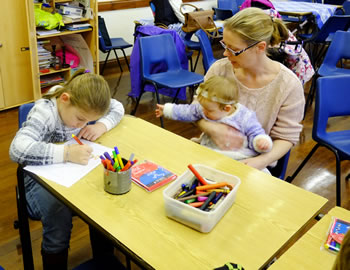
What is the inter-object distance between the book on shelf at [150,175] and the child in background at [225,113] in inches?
15.2

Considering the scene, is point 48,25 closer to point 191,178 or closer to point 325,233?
point 191,178

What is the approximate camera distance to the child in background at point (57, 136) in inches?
50.6

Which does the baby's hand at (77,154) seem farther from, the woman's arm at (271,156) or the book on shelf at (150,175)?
the woman's arm at (271,156)

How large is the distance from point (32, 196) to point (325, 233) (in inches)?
40.5

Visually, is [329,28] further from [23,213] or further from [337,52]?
[23,213]

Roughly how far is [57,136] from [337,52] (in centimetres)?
299

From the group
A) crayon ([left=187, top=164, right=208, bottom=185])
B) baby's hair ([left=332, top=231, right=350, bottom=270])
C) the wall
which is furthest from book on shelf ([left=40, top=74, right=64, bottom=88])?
baby's hair ([left=332, top=231, right=350, bottom=270])

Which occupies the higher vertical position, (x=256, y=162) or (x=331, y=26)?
(x=331, y=26)

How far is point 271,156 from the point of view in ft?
5.40

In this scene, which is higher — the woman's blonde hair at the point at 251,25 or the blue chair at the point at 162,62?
the woman's blonde hair at the point at 251,25

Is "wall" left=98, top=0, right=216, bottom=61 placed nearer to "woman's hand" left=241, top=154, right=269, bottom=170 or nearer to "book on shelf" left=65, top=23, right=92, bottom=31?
"book on shelf" left=65, top=23, right=92, bottom=31

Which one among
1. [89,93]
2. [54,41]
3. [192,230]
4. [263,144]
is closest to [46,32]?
[54,41]

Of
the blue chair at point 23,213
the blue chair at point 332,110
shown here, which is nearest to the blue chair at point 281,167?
the blue chair at point 332,110

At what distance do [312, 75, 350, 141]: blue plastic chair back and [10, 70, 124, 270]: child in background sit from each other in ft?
4.15
